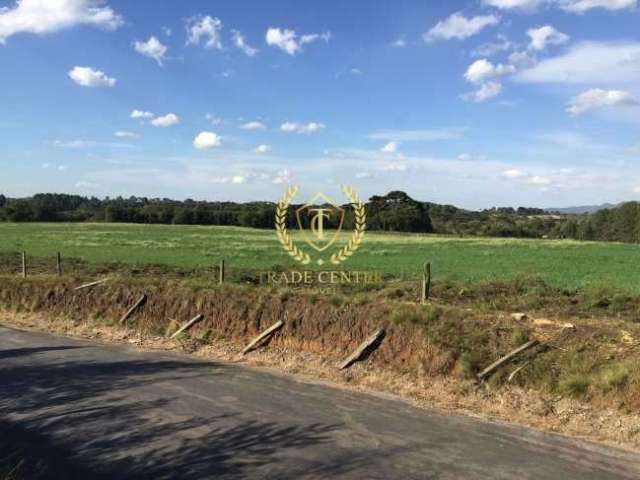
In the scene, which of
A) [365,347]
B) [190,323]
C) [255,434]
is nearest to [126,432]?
[255,434]

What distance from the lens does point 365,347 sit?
1259 centimetres

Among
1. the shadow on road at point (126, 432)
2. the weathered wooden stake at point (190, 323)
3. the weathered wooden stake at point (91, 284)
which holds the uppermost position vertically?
the weathered wooden stake at point (91, 284)

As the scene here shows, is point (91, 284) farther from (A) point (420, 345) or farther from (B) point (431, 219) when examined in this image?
(B) point (431, 219)

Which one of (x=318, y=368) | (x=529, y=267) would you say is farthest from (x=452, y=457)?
(x=529, y=267)

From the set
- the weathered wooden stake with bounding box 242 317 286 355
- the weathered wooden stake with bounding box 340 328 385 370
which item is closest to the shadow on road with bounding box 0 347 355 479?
the weathered wooden stake with bounding box 242 317 286 355

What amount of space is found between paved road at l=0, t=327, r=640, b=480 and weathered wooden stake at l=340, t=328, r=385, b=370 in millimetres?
1588

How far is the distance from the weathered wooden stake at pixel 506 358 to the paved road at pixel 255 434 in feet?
6.01

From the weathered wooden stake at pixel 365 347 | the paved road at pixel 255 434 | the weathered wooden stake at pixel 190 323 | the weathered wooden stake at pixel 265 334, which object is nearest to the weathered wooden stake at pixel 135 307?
the weathered wooden stake at pixel 190 323

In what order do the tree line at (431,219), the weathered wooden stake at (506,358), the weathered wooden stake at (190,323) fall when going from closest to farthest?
1. the weathered wooden stake at (506,358)
2. the weathered wooden stake at (190,323)
3. the tree line at (431,219)

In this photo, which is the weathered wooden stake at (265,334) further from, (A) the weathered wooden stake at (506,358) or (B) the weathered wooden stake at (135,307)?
(A) the weathered wooden stake at (506,358)

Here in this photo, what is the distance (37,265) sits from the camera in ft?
92.8

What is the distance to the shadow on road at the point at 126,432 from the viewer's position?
280 inches

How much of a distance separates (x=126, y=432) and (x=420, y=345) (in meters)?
6.28

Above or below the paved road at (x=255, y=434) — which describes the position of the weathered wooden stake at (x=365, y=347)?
above
